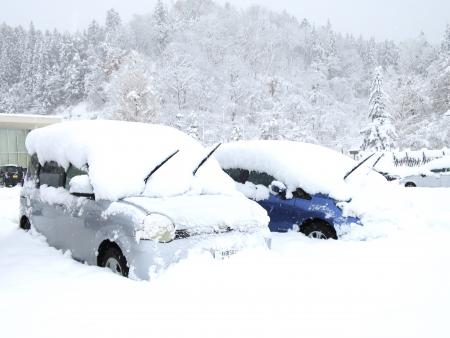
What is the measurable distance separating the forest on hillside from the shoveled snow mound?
3204cm

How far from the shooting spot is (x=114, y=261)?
14.7 feet

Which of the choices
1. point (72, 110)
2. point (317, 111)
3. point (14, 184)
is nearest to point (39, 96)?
point (72, 110)

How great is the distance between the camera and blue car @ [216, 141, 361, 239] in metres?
6.19

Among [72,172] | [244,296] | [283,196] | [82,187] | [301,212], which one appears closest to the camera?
[244,296]

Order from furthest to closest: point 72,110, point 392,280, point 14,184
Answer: point 72,110
point 14,184
point 392,280

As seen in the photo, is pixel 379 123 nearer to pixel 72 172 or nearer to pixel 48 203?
pixel 48 203

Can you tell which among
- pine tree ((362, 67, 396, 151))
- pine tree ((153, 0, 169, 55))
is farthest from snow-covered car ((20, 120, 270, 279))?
pine tree ((153, 0, 169, 55))

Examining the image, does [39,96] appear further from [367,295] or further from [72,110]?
[367,295]

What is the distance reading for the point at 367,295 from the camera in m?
4.00

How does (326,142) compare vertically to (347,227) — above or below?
below

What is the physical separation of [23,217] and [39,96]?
297 ft

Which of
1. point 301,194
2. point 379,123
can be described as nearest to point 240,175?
point 301,194

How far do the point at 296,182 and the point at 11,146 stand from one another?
3439 centimetres

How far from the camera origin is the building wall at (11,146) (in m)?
35.5
